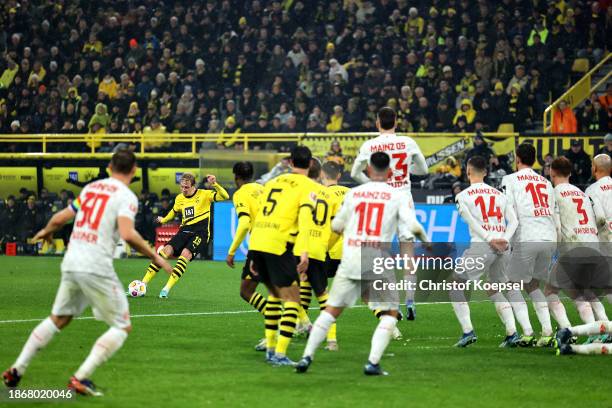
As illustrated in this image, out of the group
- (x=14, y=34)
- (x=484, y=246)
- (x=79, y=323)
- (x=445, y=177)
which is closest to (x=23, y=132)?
(x=14, y=34)

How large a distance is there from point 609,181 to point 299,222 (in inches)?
174

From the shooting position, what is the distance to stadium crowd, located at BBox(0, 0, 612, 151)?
28.1 meters

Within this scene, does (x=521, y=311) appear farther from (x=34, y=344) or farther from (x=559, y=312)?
(x=34, y=344)

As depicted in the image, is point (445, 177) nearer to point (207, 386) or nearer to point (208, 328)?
point (208, 328)

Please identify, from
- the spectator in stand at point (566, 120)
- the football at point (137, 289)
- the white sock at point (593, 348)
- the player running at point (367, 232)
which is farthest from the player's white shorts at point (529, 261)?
the spectator in stand at point (566, 120)

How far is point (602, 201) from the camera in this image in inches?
505

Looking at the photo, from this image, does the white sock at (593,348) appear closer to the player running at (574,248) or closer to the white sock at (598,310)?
the player running at (574,248)

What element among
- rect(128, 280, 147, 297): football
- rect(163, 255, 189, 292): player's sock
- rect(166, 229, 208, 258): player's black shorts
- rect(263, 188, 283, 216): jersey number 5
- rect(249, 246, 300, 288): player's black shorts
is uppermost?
rect(263, 188, 283, 216): jersey number 5

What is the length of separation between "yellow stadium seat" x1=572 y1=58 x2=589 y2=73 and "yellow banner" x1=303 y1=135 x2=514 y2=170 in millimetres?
4794

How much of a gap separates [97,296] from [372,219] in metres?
2.71

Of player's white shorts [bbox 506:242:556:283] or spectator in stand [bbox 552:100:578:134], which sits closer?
player's white shorts [bbox 506:242:556:283]

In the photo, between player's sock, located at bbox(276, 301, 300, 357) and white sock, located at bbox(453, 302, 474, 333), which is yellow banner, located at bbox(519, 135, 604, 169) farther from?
player's sock, located at bbox(276, 301, 300, 357)

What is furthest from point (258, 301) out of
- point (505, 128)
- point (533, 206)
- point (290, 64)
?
point (290, 64)

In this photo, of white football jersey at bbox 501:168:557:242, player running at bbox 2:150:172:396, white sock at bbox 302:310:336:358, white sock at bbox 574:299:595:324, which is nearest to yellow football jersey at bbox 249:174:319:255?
white sock at bbox 302:310:336:358
